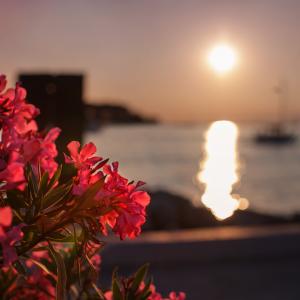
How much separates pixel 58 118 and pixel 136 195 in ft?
9.64

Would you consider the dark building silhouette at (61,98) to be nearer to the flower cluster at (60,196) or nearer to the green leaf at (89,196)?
the flower cluster at (60,196)

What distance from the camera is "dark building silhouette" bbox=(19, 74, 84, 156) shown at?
373cm

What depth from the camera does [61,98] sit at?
374cm

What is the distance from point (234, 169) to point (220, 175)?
12.8 ft

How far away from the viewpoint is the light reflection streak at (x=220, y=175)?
3770 centimetres

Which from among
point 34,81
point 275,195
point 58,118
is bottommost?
point 58,118

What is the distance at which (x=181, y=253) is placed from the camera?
13.9 feet

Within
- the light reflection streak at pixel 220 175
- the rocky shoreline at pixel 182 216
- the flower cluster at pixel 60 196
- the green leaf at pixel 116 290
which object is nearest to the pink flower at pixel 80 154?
the flower cluster at pixel 60 196

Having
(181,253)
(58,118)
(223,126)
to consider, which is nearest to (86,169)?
(58,118)

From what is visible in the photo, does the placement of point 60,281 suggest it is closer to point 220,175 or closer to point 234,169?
point 220,175

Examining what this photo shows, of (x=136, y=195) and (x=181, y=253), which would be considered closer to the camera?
(x=136, y=195)

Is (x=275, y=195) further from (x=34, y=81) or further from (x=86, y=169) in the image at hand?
(x=86, y=169)

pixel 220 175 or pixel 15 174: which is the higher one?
pixel 220 175

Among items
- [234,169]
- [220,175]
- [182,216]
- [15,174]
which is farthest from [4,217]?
[234,169]
